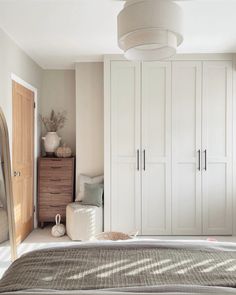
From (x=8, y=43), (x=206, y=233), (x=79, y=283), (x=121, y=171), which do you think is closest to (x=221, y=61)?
(x=121, y=171)

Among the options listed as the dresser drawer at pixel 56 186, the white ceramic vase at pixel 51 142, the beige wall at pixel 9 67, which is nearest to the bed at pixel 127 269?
the beige wall at pixel 9 67

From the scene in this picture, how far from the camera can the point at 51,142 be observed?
5.10 meters

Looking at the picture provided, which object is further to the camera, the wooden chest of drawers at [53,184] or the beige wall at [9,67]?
the wooden chest of drawers at [53,184]

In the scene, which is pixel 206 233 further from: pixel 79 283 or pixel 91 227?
pixel 79 283

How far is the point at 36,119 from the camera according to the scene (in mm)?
5043

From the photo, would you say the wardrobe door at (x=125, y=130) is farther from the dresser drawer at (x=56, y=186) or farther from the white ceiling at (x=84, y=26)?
Result: the dresser drawer at (x=56, y=186)

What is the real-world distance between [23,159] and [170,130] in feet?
6.48

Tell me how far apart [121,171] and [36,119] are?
1514mm

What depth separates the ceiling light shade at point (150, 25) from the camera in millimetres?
2127

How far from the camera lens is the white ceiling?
119 inches

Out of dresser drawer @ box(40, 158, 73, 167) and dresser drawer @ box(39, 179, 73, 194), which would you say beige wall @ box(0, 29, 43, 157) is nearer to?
dresser drawer @ box(40, 158, 73, 167)

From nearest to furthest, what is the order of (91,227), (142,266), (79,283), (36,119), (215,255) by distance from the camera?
1. (79,283)
2. (142,266)
3. (215,255)
4. (91,227)
5. (36,119)

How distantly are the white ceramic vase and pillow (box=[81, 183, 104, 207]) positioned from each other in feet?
2.95

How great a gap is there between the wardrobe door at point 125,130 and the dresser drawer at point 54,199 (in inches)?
28.7
